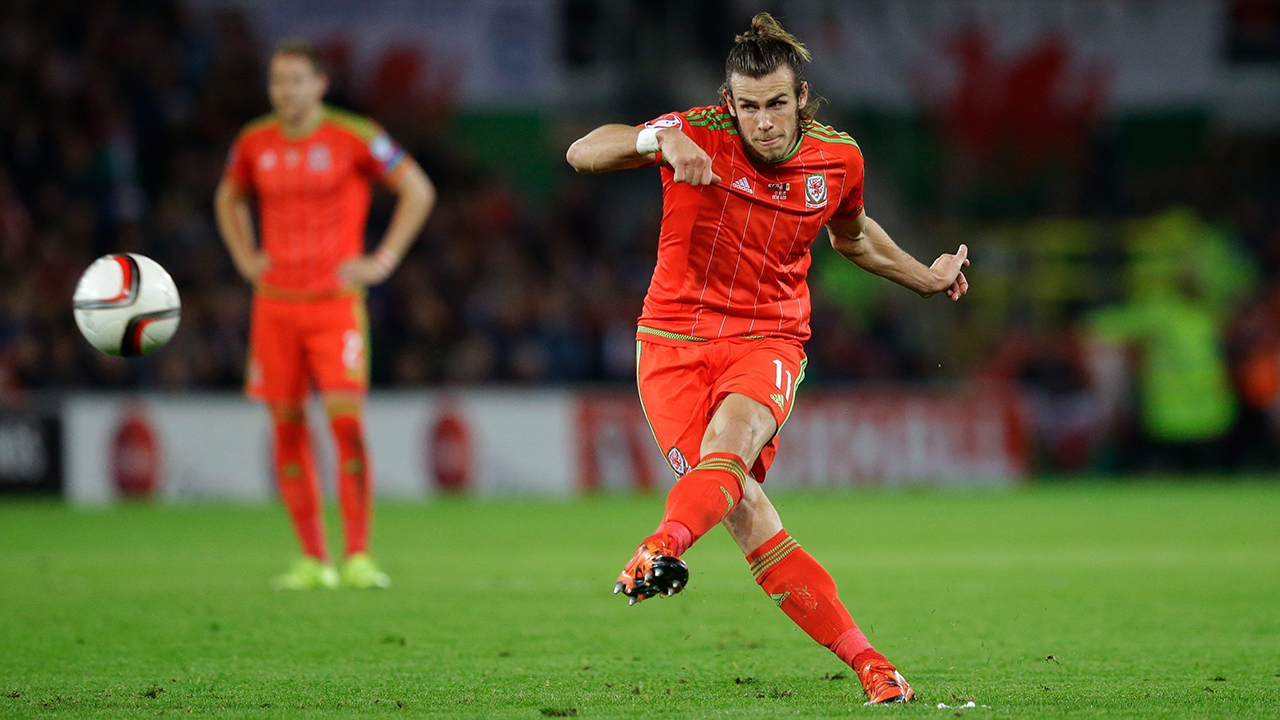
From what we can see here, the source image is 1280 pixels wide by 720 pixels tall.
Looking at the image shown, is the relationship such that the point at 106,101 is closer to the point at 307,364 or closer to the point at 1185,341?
the point at 307,364

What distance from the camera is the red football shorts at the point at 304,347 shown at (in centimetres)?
792

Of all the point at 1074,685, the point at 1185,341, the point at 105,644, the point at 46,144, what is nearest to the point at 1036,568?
the point at 1074,685

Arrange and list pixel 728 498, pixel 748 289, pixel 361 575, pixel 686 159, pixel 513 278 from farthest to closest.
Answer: pixel 513 278 < pixel 361 575 < pixel 748 289 < pixel 728 498 < pixel 686 159

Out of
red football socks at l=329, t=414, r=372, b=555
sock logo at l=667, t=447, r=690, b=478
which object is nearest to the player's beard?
sock logo at l=667, t=447, r=690, b=478

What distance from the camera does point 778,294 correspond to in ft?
16.1

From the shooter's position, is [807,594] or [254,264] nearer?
[807,594]

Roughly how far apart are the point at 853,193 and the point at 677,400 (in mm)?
925

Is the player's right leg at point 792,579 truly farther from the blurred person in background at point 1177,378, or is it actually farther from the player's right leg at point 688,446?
the blurred person in background at point 1177,378

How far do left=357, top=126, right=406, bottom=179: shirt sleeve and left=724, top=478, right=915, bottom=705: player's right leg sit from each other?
13.5 feet

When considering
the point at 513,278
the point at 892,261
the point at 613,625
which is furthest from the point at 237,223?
the point at 513,278

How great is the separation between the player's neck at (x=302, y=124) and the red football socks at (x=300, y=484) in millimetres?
1557

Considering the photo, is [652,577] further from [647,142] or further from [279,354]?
[279,354]

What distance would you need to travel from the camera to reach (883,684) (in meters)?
4.46

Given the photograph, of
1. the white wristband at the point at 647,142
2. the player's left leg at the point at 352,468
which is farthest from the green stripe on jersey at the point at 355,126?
the white wristband at the point at 647,142
